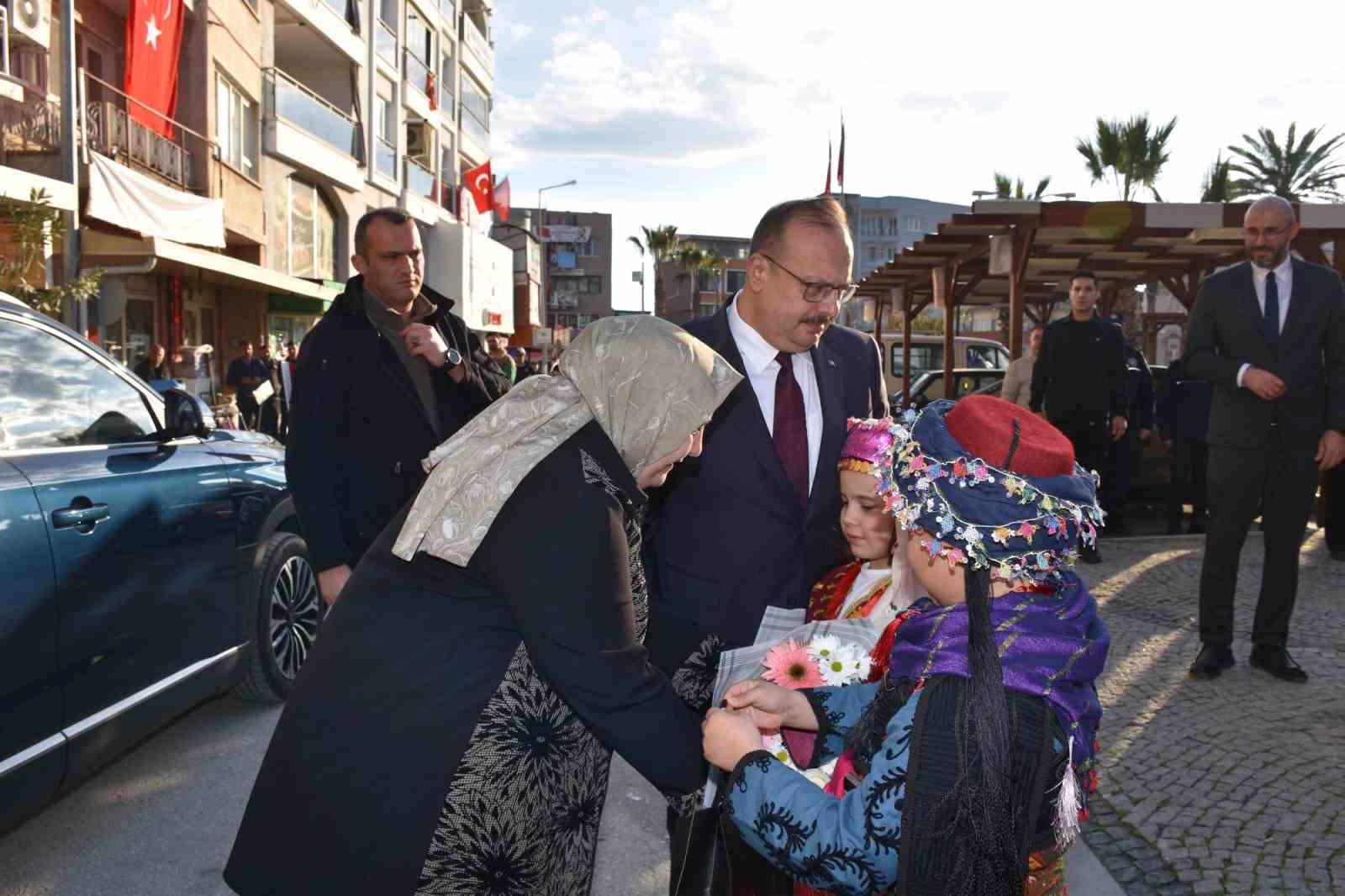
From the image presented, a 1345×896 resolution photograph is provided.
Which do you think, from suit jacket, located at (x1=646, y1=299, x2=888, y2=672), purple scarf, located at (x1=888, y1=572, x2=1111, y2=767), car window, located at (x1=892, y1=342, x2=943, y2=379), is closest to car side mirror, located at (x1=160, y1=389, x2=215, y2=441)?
suit jacket, located at (x1=646, y1=299, x2=888, y2=672)

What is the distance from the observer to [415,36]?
34438 mm

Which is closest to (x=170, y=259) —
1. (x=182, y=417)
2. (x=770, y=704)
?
(x=182, y=417)

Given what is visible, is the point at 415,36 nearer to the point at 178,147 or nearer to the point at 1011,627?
the point at 178,147

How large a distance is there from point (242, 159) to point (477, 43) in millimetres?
24604

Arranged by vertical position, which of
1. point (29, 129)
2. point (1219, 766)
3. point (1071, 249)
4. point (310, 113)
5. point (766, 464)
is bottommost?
point (1219, 766)

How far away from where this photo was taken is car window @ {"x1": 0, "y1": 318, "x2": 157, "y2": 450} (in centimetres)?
338

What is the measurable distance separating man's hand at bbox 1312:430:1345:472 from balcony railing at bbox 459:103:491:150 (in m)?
39.4

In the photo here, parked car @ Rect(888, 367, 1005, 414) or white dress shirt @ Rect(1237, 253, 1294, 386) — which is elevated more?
white dress shirt @ Rect(1237, 253, 1294, 386)

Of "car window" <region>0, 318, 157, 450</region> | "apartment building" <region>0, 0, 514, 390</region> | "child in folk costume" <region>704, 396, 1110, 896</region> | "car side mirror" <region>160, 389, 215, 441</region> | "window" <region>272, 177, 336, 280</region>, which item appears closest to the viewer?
"child in folk costume" <region>704, 396, 1110, 896</region>

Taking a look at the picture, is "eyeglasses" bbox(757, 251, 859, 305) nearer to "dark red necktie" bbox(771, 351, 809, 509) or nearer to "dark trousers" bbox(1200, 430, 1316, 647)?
"dark red necktie" bbox(771, 351, 809, 509)

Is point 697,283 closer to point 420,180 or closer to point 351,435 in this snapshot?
point 420,180

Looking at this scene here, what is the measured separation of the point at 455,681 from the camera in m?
1.78


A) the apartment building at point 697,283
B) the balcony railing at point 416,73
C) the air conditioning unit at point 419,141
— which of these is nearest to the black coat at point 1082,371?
the balcony railing at point 416,73

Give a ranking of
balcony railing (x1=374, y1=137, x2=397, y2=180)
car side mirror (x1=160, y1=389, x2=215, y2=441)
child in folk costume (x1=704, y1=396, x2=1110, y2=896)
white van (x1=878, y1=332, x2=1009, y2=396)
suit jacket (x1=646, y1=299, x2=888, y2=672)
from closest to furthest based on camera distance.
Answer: child in folk costume (x1=704, y1=396, x2=1110, y2=896), suit jacket (x1=646, y1=299, x2=888, y2=672), car side mirror (x1=160, y1=389, x2=215, y2=441), white van (x1=878, y1=332, x2=1009, y2=396), balcony railing (x1=374, y1=137, x2=397, y2=180)
